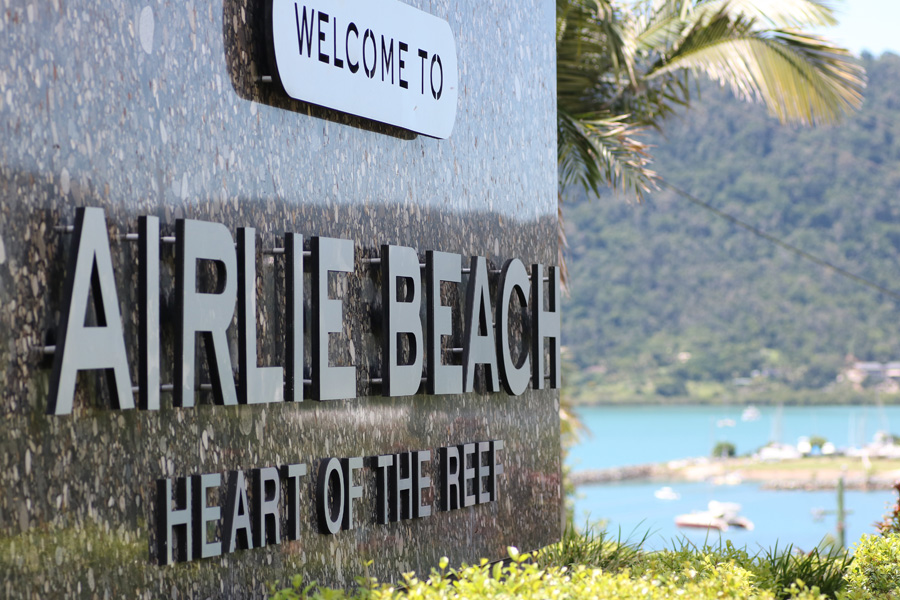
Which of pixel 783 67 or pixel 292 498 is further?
pixel 783 67

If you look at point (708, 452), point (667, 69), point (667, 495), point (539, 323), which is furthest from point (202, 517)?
point (708, 452)

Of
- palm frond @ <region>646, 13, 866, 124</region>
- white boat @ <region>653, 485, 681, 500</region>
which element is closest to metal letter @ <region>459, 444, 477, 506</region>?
palm frond @ <region>646, 13, 866, 124</region>

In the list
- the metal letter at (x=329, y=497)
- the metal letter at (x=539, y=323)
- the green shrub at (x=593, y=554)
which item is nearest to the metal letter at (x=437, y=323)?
the metal letter at (x=329, y=497)

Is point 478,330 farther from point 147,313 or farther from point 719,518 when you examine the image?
point 719,518

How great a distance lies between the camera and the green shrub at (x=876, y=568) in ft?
22.0

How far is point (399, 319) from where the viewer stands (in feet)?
19.3

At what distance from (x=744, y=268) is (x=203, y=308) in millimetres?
92821

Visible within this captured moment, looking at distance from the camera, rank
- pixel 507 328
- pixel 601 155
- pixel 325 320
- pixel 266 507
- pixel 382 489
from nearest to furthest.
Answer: pixel 266 507 < pixel 325 320 < pixel 382 489 < pixel 507 328 < pixel 601 155

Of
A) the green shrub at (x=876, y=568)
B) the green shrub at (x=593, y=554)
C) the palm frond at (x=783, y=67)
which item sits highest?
the palm frond at (x=783, y=67)

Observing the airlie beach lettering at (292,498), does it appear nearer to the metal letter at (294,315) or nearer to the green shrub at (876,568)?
the metal letter at (294,315)

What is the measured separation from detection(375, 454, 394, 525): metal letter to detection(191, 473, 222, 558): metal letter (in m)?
1.23

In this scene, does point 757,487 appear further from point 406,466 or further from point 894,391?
point 406,466

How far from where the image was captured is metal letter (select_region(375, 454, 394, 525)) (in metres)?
5.82

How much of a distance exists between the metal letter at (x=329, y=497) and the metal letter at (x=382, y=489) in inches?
12.4
